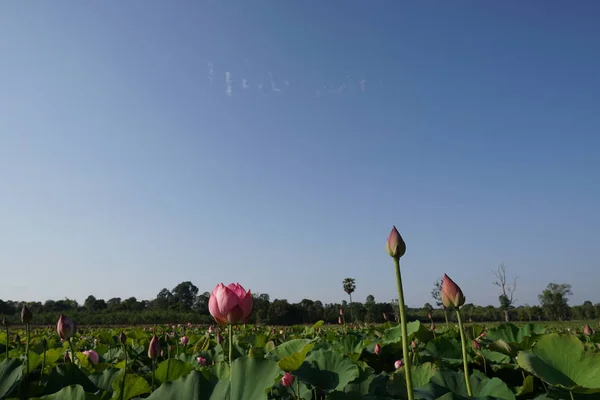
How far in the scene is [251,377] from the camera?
105cm

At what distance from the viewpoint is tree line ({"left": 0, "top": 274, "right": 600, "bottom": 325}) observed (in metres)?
21.1

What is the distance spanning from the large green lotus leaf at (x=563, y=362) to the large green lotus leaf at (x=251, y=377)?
70 centimetres

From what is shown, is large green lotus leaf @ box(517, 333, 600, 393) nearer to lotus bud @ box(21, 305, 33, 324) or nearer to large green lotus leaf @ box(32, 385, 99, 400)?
large green lotus leaf @ box(32, 385, 99, 400)

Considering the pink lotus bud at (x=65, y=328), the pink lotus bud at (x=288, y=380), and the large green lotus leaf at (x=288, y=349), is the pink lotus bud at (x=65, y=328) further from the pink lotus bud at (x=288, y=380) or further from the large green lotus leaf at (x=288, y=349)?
the pink lotus bud at (x=288, y=380)

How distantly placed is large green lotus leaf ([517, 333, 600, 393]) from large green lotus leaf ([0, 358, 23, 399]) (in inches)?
61.9

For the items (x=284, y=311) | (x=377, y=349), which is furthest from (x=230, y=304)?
(x=284, y=311)

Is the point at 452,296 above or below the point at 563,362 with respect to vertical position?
above

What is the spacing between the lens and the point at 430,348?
216 cm

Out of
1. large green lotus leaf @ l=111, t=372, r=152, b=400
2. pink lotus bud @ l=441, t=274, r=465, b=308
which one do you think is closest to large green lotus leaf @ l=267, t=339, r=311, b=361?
large green lotus leaf @ l=111, t=372, r=152, b=400

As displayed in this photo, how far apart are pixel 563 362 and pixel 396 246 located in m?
0.91

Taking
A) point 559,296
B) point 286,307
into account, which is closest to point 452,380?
point 286,307

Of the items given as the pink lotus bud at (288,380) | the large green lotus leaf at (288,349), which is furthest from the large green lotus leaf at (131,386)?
the large green lotus leaf at (288,349)

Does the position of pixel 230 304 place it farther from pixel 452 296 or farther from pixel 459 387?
pixel 459 387

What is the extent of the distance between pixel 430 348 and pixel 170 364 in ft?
4.54
